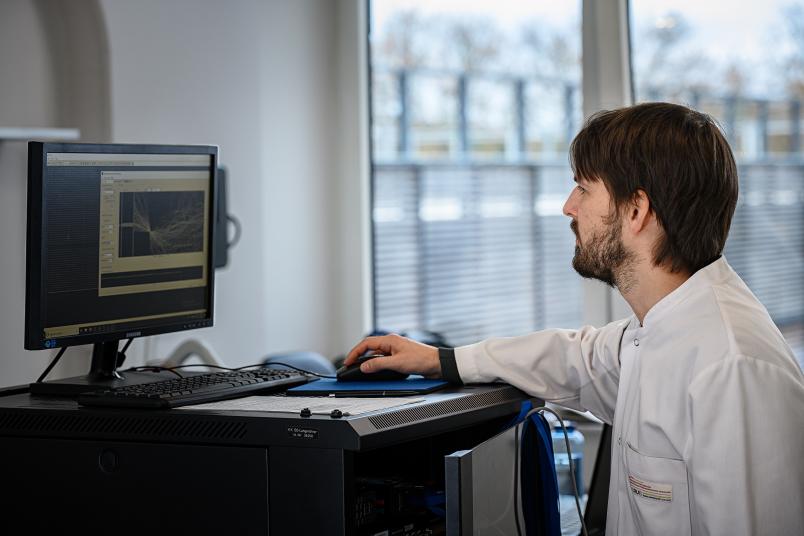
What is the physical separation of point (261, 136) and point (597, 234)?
1948 millimetres

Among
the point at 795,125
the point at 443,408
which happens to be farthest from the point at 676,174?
the point at 795,125

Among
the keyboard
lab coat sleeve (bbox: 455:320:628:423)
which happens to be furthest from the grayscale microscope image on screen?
lab coat sleeve (bbox: 455:320:628:423)

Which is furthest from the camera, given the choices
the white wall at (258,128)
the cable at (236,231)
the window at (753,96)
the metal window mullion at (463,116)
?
the metal window mullion at (463,116)

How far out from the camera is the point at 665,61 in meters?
2.95

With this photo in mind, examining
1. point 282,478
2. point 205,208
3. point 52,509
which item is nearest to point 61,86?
point 205,208

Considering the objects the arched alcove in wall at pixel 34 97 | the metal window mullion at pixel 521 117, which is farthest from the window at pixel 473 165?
the arched alcove in wall at pixel 34 97

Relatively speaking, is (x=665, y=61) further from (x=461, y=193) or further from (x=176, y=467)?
(x=176, y=467)

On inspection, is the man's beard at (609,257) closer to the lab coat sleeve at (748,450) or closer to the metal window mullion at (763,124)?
the lab coat sleeve at (748,450)

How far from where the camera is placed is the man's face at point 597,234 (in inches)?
60.4

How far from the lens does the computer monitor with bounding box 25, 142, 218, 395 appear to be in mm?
1468

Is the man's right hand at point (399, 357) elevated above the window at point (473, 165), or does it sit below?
below

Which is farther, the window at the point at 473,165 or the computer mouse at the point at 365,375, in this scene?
the window at the point at 473,165

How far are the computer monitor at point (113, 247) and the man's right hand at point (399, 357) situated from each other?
0.29 metres

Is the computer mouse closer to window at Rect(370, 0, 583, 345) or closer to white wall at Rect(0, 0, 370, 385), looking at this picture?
white wall at Rect(0, 0, 370, 385)
